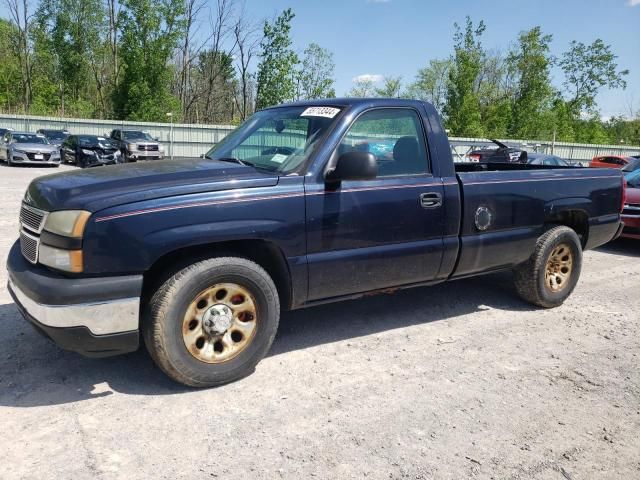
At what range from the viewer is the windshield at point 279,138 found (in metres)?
3.73

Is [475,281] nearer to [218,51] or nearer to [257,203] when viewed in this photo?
[257,203]

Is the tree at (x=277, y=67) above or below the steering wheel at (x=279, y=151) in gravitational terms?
above

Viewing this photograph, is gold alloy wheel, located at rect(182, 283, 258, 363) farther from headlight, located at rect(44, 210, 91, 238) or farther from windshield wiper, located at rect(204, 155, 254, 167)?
windshield wiper, located at rect(204, 155, 254, 167)

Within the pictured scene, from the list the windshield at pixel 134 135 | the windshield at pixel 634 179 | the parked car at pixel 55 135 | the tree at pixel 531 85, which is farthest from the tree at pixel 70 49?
the windshield at pixel 634 179

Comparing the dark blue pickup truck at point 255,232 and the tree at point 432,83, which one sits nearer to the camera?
the dark blue pickup truck at point 255,232

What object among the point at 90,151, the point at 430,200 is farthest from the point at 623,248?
the point at 90,151

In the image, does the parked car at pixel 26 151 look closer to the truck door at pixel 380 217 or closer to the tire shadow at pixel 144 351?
the tire shadow at pixel 144 351

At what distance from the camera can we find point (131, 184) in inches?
126

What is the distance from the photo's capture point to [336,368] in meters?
3.75

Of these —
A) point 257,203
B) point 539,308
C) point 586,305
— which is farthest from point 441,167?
point 586,305

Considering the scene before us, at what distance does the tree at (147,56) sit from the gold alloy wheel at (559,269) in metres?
39.3

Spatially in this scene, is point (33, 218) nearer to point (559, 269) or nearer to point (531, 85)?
point (559, 269)

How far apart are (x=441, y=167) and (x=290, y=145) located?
1.24 metres

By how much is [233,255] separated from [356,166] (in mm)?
1005
